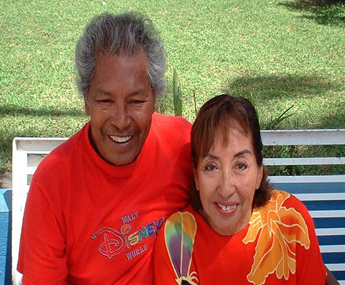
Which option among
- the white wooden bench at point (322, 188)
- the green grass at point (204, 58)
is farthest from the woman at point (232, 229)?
the green grass at point (204, 58)

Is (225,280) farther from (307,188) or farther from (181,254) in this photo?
(307,188)

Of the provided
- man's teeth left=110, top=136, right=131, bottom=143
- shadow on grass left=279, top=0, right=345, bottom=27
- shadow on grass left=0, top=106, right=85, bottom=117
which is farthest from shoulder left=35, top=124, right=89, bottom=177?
shadow on grass left=279, top=0, right=345, bottom=27

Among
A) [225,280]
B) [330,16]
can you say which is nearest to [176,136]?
[225,280]

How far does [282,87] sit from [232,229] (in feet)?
16.3

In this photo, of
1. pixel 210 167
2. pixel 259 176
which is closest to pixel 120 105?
pixel 210 167

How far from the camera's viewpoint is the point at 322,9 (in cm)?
1124

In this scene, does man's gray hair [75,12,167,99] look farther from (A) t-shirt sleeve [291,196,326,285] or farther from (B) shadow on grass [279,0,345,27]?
(B) shadow on grass [279,0,345,27]

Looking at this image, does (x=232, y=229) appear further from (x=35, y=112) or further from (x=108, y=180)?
(x=35, y=112)

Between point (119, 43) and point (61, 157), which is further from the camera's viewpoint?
point (61, 157)

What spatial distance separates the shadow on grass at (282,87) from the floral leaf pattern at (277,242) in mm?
4070

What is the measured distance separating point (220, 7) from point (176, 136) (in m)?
9.29

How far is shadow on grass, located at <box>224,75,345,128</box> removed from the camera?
649 cm

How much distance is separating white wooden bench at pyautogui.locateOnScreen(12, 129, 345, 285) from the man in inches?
27.1

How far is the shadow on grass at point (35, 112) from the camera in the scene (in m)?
5.80
